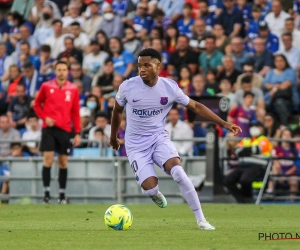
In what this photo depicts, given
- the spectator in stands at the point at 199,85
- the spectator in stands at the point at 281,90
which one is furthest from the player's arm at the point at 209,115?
the spectator in stands at the point at 199,85

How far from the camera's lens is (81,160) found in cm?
2091

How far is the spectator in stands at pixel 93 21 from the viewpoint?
26.3m

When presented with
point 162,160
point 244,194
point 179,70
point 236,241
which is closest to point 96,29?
point 179,70

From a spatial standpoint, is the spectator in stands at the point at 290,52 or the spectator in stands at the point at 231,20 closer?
the spectator in stands at the point at 290,52

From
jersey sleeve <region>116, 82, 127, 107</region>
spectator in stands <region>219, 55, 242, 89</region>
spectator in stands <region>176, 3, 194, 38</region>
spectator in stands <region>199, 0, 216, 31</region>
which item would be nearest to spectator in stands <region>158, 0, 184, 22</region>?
Answer: spectator in stands <region>176, 3, 194, 38</region>

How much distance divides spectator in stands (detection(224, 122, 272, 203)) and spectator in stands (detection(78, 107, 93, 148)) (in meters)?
4.03

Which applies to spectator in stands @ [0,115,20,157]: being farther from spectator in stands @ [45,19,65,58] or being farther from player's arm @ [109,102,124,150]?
player's arm @ [109,102,124,150]

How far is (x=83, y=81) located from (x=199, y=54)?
3304 mm

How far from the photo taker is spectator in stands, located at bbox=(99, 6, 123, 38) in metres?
25.6

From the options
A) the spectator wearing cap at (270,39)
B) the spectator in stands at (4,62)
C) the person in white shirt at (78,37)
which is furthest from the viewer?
the spectator in stands at (4,62)

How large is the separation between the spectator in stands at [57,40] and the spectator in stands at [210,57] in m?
4.96

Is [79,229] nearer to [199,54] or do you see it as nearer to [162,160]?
[162,160]

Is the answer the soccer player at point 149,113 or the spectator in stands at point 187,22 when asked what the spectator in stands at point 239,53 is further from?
the soccer player at point 149,113

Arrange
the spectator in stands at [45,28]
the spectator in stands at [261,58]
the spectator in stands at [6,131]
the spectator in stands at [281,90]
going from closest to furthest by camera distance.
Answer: the spectator in stands at [281,90] → the spectator in stands at [261,58] → the spectator in stands at [6,131] → the spectator in stands at [45,28]
